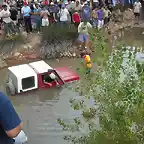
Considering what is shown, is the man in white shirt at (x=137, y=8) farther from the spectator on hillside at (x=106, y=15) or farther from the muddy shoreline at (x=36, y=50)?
the muddy shoreline at (x=36, y=50)

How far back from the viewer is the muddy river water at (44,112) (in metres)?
10.9

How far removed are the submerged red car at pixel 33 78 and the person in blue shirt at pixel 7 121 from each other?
8.83 metres

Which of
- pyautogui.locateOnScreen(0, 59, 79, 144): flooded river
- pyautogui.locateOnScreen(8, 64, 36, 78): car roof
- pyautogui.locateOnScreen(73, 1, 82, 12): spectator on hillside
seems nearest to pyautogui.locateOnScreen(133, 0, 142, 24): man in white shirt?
pyautogui.locateOnScreen(73, 1, 82, 12): spectator on hillside

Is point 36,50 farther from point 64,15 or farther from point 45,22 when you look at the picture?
point 64,15

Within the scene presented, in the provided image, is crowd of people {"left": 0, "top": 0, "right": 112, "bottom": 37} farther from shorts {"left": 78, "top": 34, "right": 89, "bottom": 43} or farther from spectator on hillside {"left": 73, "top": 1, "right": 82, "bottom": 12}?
shorts {"left": 78, "top": 34, "right": 89, "bottom": 43}

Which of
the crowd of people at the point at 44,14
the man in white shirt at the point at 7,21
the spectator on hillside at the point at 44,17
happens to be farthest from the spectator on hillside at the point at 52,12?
the man in white shirt at the point at 7,21

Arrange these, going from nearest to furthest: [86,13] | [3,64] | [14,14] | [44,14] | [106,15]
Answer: [3,64] < [44,14] < [14,14] < [86,13] < [106,15]

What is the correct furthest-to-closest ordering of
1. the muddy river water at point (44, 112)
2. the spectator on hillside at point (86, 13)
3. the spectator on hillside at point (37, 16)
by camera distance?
the spectator on hillside at point (86, 13) < the spectator on hillside at point (37, 16) < the muddy river water at point (44, 112)

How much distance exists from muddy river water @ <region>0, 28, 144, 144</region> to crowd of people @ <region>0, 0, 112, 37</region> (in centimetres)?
393

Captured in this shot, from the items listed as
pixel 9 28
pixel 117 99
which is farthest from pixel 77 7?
pixel 117 99

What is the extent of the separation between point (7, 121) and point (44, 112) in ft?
26.2

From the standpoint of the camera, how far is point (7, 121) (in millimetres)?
4410

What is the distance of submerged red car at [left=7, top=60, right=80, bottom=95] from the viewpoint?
13.5m

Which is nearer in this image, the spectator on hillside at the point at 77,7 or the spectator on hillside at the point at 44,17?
the spectator on hillside at the point at 44,17
